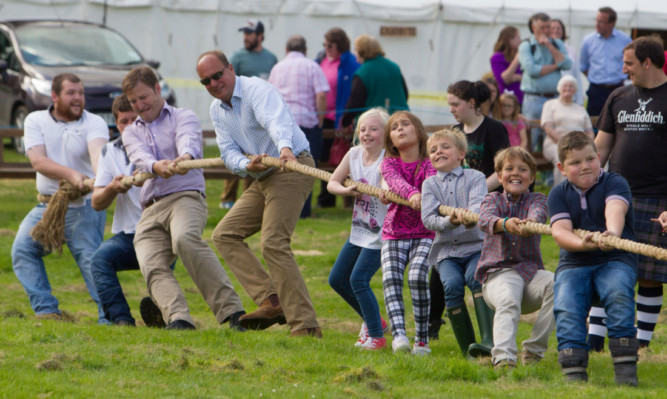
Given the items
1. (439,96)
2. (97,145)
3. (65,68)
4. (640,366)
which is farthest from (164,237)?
(439,96)

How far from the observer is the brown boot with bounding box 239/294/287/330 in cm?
776

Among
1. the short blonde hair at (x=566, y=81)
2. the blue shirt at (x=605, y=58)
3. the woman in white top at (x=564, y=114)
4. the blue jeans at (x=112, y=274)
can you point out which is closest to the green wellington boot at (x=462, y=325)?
the blue jeans at (x=112, y=274)

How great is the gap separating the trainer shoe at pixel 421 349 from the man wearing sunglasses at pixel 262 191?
1021 millimetres

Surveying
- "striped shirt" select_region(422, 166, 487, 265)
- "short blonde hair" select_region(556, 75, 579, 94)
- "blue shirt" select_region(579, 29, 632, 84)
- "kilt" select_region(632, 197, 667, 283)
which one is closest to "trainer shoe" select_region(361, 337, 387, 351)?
"striped shirt" select_region(422, 166, 487, 265)

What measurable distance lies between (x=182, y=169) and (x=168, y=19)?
44.5 ft

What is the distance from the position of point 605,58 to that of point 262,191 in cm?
891

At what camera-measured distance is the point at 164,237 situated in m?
8.25

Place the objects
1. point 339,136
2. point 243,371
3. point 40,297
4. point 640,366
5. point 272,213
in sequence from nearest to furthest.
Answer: point 243,371, point 640,366, point 272,213, point 40,297, point 339,136

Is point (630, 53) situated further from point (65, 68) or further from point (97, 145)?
point (65, 68)

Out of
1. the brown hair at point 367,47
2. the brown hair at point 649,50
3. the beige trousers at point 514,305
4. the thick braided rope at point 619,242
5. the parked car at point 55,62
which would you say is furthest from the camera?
the parked car at point 55,62

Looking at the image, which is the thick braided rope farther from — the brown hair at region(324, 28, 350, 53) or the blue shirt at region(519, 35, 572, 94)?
the brown hair at region(324, 28, 350, 53)

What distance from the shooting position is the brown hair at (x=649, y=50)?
700 cm

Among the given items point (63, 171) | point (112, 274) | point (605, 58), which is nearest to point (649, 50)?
point (112, 274)

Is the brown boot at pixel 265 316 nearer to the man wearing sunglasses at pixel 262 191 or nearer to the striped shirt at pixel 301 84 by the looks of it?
the man wearing sunglasses at pixel 262 191
